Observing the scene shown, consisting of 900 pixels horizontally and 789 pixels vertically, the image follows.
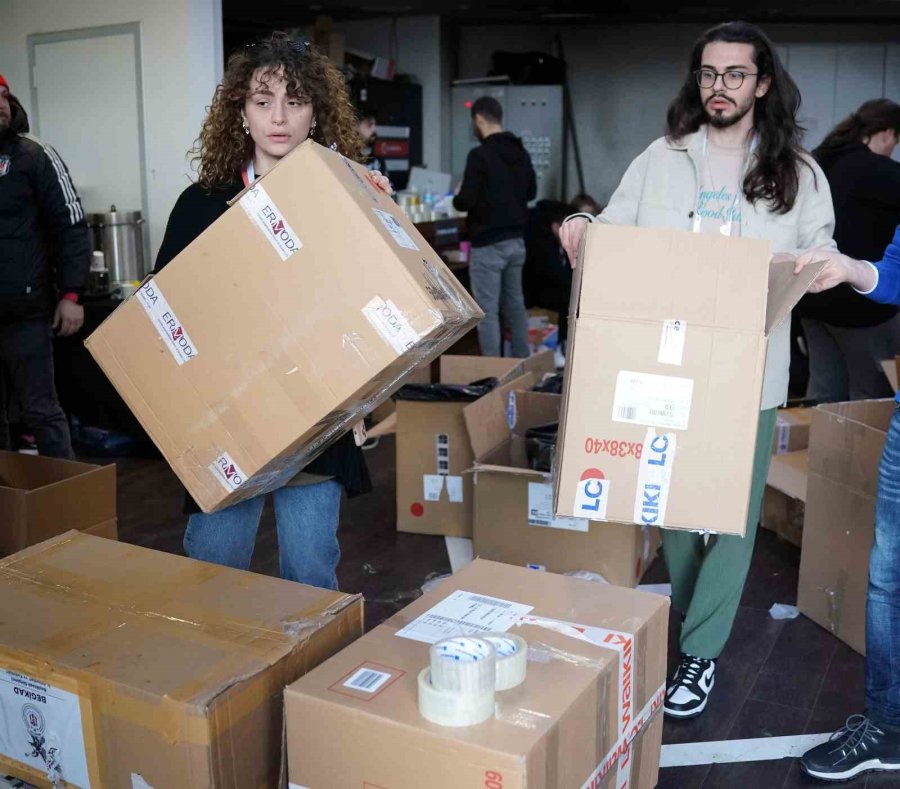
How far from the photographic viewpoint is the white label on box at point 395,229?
1511 millimetres

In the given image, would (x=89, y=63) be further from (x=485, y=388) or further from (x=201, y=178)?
(x=201, y=178)

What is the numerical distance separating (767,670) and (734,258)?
1.25 meters

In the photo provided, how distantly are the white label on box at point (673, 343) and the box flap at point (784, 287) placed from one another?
0.48 ft

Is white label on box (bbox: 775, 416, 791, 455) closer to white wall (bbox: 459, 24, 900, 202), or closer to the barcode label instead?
the barcode label

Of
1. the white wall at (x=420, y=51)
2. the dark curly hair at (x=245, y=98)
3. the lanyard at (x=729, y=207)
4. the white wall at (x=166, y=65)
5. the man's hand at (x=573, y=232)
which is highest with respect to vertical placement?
the white wall at (x=420, y=51)

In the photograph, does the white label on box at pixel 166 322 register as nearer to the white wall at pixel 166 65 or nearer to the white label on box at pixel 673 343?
the white label on box at pixel 673 343

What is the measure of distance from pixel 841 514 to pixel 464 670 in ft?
5.72

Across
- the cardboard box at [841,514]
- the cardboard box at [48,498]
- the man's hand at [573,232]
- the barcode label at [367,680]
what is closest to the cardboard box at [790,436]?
the cardboard box at [841,514]

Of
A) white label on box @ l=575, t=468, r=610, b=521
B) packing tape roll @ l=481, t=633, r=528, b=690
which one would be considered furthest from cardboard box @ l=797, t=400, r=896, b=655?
packing tape roll @ l=481, t=633, r=528, b=690

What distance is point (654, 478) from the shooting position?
1692 millimetres

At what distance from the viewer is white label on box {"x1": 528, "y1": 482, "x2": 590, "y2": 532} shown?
2.92 meters

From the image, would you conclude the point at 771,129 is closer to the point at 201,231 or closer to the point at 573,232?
the point at 573,232

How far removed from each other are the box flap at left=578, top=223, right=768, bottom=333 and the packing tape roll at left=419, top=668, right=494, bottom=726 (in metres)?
0.73

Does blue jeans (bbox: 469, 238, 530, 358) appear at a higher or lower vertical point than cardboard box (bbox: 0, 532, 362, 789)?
higher
